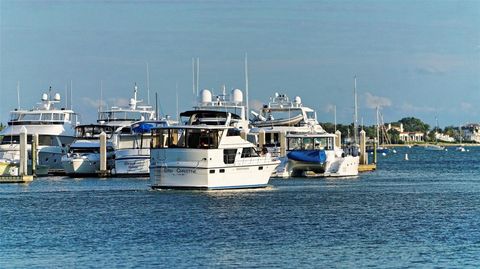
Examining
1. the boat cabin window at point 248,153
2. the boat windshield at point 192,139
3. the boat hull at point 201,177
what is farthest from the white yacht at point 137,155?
the boat windshield at point 192,139

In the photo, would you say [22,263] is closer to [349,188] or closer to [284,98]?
[349,188]

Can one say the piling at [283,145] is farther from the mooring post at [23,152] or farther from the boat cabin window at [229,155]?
the boat cabin window at [229,155]

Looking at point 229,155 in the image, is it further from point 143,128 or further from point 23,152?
point 143,128

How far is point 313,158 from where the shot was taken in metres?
92.7

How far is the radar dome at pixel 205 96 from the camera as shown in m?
98.4

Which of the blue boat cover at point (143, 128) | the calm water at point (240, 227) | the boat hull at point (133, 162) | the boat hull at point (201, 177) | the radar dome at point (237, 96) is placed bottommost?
the calm water at point (240, 227)

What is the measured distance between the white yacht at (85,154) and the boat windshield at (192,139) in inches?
1272

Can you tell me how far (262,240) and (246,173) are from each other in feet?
82.2

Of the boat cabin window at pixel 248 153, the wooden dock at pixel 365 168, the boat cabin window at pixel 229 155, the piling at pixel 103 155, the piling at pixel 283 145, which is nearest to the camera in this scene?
the boat cabin window at pixel 229 155

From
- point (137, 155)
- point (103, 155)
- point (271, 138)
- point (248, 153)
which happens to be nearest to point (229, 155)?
point (248, 153)

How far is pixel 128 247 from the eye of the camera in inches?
1644

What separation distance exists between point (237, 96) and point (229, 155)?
3384 cm

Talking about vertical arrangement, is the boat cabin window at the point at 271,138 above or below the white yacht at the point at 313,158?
above

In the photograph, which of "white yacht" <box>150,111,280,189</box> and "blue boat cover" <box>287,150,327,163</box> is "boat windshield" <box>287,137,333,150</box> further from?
"white yacht" <box>150,111,280,189</box>
